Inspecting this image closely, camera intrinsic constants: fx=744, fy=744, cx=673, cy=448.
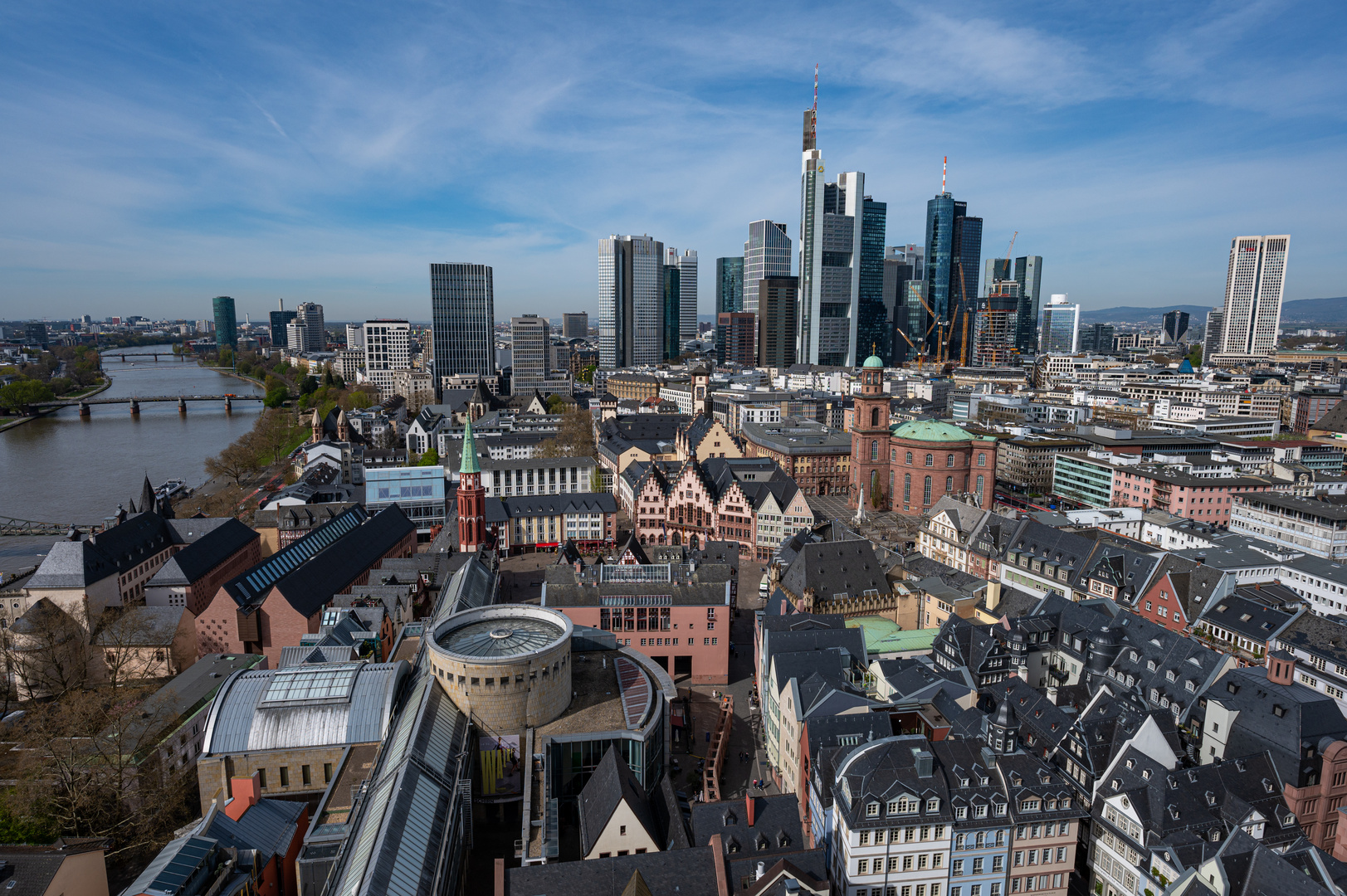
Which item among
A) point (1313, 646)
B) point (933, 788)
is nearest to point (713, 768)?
point (933, 788)

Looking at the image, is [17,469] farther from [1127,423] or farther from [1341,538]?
[1127,423]

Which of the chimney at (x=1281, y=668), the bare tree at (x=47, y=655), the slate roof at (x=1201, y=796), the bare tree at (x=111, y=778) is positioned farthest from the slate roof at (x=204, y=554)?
the chimney at (x=1281, y=668)

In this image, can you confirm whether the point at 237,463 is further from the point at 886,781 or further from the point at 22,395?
the point at 886,781

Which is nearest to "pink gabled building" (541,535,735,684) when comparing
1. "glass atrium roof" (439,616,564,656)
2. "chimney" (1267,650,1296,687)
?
"glass atrium roof" (439,616,564,656)

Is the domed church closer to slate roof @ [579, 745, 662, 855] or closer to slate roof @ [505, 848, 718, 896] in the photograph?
slate roof @ [579, 745, 662, 855]

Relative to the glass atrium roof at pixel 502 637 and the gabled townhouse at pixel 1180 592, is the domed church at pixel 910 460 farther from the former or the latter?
the glass atrium roof at pixel 502 637

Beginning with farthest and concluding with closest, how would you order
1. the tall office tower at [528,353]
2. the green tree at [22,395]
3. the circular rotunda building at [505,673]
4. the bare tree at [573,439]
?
the tall office tower at [528,353] → the green tree at [22,395] → the bare tree at [573,439] → the circular rotunda building at [505,673]

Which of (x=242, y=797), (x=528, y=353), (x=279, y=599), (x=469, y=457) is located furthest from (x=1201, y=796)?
(x=528, y=353)
